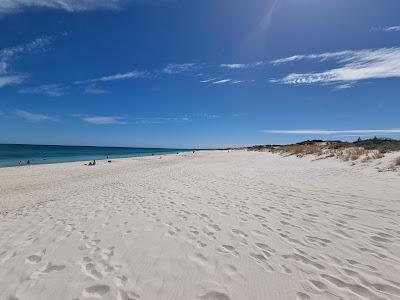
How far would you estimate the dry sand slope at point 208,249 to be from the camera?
359cm

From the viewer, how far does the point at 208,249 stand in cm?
491

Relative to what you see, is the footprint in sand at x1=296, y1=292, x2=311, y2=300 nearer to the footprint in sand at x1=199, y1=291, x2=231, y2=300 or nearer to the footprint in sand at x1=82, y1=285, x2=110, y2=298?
the footprint in sand at x1=199, y1=291, x2=231, y2=300

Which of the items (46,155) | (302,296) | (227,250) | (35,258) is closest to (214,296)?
(302,296)

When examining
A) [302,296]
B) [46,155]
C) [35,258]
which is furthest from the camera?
[46,155]

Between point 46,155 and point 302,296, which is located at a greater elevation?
point 46,155

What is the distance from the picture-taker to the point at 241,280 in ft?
12.4

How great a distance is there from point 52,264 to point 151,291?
6.71 ft

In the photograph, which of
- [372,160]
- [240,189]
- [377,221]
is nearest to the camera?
[377,221]

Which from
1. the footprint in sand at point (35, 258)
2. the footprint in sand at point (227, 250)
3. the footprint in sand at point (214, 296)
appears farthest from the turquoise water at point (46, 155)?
the footprint in sand at point (214, 296)

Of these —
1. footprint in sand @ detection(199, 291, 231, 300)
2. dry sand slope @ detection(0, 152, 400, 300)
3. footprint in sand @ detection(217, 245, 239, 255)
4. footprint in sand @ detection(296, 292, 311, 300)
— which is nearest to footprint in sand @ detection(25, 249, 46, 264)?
dry sand slope @ detection(0, 152, 400, 300)

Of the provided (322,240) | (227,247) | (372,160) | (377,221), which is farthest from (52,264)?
(372,160)

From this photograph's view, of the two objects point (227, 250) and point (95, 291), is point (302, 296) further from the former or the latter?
point (95, 291)

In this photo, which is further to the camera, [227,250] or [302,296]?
[227,250]

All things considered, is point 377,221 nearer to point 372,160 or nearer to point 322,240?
point 322,240
